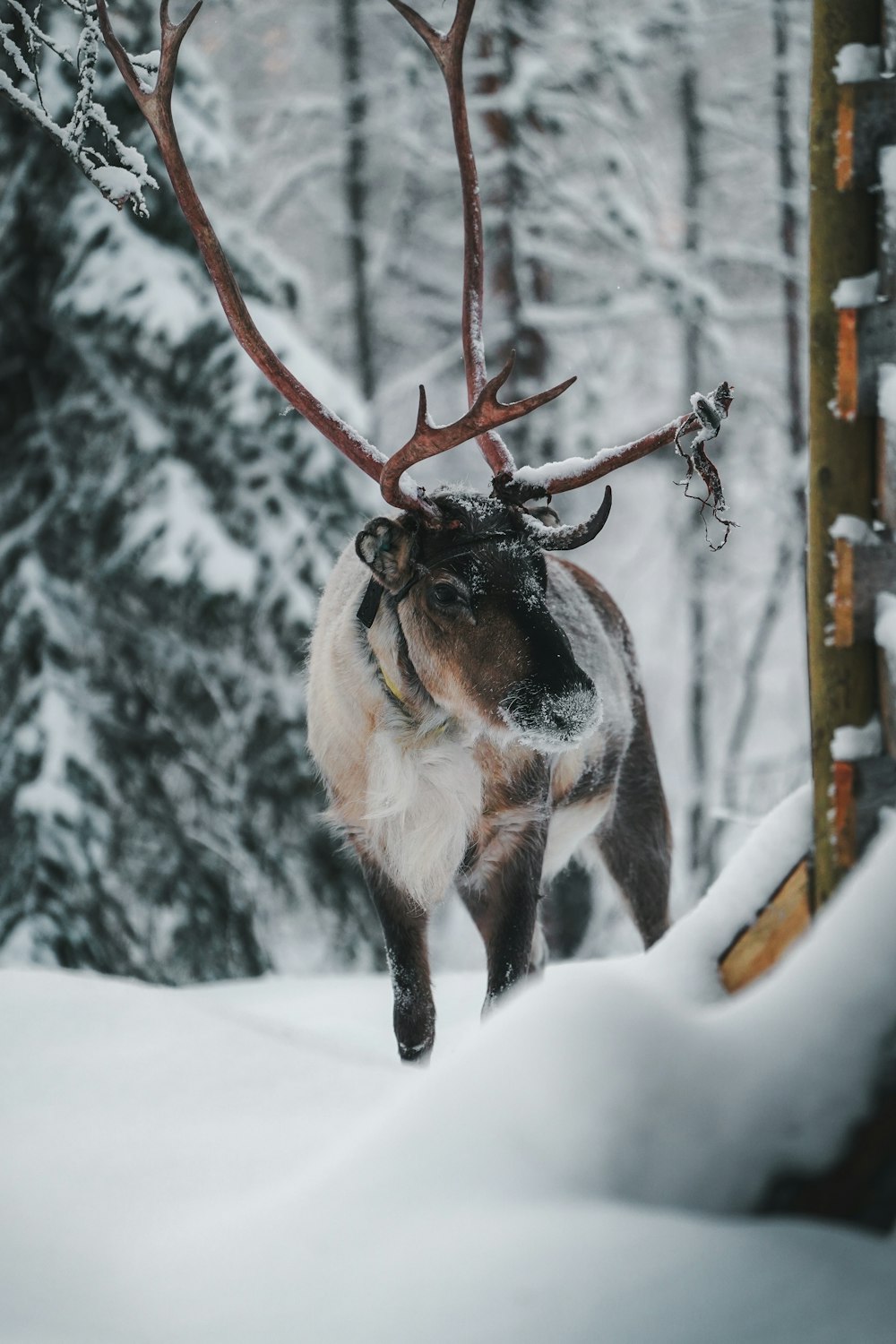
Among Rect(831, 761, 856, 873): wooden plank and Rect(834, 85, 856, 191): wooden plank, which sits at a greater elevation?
Rect(834, 85, 856, 191): wooden plank

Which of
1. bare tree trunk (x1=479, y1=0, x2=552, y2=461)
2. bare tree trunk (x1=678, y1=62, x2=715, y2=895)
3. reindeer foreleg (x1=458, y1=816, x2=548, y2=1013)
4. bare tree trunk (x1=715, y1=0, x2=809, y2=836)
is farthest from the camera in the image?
bare tree trunk (x1=678, y1=62, x2=715, y2=895)

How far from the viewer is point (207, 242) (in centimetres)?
306

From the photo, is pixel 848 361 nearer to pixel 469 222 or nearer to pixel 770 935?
pixel 770 935

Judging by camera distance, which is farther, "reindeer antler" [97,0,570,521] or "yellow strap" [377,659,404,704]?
"yellow strap" [377,659,404,704]

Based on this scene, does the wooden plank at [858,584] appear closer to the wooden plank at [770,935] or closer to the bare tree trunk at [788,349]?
the wooden plank at [770,935]

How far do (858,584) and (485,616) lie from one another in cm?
142

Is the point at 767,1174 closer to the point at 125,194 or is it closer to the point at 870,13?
the point at 870,13

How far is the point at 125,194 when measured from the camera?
2822 mm

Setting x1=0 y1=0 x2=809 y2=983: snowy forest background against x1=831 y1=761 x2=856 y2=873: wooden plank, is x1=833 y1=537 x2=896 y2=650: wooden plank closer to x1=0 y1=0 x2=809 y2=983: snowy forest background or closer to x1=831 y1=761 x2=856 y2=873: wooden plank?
x1=831 y1=761 x2=856 y2=873: wooden plank

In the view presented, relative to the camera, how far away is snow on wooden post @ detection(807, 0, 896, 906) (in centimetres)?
174

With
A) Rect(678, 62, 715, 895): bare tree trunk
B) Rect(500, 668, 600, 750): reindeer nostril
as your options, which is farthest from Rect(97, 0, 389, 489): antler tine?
Rect(678, 62, 715, 895): bare tree trunk

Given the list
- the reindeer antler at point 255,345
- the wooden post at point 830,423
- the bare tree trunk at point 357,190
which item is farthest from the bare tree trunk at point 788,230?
the wooden post at point 830,423

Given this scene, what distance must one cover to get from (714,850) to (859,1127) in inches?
355

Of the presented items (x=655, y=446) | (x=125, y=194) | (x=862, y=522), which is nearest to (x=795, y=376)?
(x=655, y=446)
